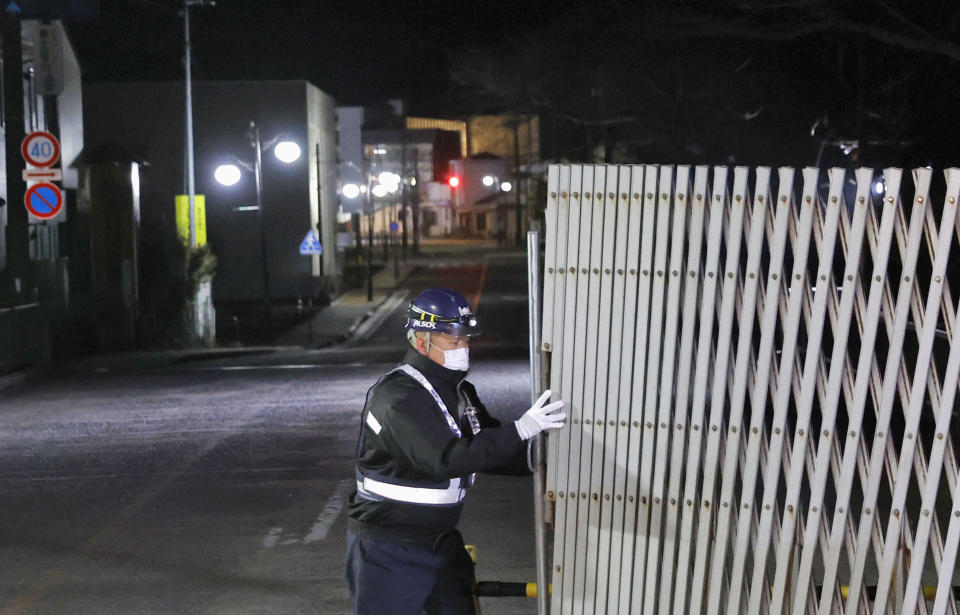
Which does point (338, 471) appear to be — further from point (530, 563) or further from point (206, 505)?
point (530, 563)

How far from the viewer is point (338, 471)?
1153 centimetres

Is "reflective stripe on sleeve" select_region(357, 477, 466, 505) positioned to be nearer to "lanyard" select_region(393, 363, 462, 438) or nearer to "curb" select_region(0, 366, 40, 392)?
"lanyard" select_region(393, 363, 462, 438)

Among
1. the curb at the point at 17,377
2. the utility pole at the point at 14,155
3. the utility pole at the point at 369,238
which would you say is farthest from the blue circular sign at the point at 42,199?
the utility pole at the point at 369,238

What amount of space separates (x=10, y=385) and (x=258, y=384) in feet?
14.7

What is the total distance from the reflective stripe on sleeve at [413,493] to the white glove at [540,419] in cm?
51

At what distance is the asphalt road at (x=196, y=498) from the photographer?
25.6 feet

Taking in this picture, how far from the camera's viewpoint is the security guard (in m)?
4.58

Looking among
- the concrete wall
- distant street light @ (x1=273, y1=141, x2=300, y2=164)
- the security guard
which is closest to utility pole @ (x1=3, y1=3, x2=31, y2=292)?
distant street light @ (x1=273, y1=141, x2=300, y2=164)

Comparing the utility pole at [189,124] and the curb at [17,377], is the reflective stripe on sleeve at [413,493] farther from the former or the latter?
the utility pole at [189,124]

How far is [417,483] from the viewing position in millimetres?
4648

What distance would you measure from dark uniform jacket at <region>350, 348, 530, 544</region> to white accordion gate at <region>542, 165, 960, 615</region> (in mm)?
251

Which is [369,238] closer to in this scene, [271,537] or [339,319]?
Result: [339,319]

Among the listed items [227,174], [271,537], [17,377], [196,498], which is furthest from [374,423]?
[227,174]

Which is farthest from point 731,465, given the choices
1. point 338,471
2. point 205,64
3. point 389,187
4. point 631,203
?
point 389,187
